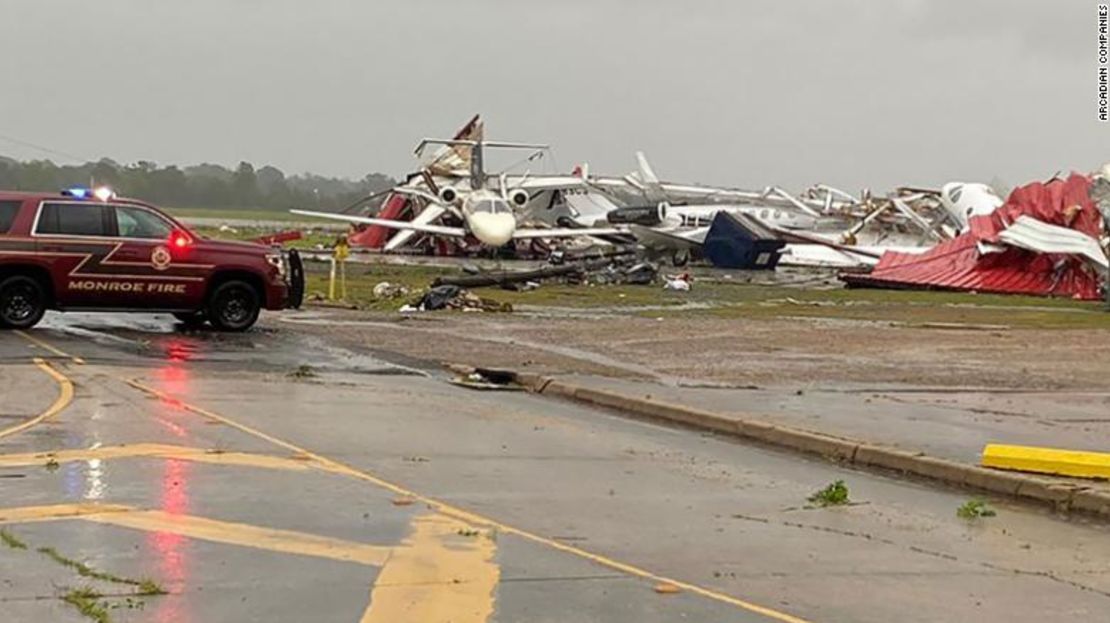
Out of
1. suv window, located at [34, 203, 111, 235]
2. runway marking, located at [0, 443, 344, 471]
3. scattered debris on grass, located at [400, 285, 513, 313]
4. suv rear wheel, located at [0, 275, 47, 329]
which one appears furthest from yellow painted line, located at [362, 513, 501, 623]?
scattered debris on grass, located at [400, 285, 513, 313]

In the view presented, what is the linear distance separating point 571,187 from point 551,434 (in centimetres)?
6224

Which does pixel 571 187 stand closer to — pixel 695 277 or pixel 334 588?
pixel 695 277

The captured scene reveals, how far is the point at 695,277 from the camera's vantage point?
50.3 m

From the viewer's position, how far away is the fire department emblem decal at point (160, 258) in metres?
21.4

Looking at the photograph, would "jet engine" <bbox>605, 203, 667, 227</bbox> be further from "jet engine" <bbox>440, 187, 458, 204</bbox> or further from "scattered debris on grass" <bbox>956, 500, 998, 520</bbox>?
"scattered debris on grass" <bbox>956, 500, 998, 520</bbox>

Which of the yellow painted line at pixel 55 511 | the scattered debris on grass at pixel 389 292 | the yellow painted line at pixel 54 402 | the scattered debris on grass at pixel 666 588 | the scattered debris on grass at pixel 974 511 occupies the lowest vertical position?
the scattered debris on grass at pixel 389 292

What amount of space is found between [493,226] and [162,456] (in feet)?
154

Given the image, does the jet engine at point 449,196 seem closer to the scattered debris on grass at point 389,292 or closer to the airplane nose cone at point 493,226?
the airplane nose cone at point 493,226

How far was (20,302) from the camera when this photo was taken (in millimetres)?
20547

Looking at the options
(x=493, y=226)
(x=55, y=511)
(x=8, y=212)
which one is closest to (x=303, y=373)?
(x=8, y=212)

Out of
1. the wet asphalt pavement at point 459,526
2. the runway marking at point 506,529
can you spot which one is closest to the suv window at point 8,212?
the wet asphalt pavement at point 459,526

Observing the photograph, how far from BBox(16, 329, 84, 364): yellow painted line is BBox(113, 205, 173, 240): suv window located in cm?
209

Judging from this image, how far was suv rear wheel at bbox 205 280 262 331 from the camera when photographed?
22172 millimetres

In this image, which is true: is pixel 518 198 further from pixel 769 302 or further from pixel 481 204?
pixel 769 302
